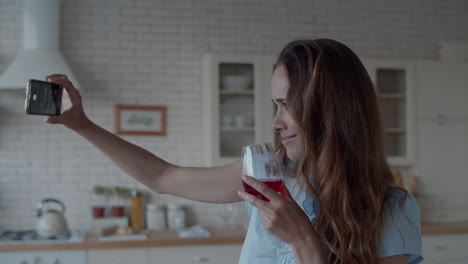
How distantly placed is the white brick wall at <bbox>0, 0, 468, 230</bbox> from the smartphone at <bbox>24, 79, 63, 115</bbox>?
2.45 m

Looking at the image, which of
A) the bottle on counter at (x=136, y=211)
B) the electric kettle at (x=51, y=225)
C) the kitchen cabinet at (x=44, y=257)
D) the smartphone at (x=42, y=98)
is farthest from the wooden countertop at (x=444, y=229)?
the smartphone at (x=42, y=98)

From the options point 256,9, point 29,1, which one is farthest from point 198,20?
point 29,1

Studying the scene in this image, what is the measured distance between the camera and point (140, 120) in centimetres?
381

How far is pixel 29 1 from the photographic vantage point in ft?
11.3

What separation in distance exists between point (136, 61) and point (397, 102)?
2161 millimetres

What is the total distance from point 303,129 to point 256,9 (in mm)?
3049

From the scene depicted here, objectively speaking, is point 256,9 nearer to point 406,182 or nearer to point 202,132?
point 202,132

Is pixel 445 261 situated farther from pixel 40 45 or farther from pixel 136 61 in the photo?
pixel 40 45

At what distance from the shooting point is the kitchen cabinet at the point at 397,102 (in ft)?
12.8

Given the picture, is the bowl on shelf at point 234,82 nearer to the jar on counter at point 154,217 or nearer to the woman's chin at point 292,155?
the jar on counter at point 154,217

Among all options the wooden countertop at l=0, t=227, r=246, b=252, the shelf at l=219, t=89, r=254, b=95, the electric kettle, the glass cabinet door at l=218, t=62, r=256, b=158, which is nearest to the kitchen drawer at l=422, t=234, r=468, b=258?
the wooden countertop at l=0, t=227, r=246, b=252

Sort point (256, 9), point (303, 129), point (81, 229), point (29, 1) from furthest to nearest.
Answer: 1. point (256, 9)
2. point (81, 229)
3. point (29, 1)
4. point (303, 129)

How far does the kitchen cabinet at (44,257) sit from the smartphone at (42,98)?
2.04 metres

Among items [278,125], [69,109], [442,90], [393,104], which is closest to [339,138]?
[278,125]
